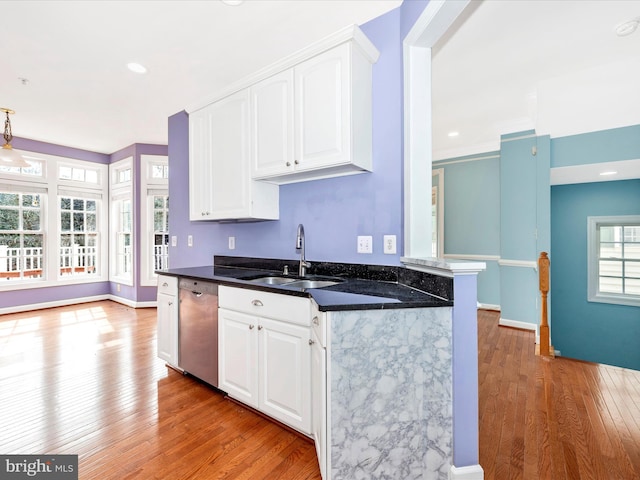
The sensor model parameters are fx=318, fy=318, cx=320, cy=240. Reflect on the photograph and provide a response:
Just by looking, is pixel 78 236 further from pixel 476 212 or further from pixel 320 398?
pixel 476 212

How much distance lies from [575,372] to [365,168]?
2.69 metres

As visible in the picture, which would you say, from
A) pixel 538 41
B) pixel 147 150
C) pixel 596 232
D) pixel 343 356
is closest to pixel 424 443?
pixel 343 356

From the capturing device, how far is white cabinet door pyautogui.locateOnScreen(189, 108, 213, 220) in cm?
297

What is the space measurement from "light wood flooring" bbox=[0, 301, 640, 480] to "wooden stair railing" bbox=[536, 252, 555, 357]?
143mm

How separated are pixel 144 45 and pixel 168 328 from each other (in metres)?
2.40

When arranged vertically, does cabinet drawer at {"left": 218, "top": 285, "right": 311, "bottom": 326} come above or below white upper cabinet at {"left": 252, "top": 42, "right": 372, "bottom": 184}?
below

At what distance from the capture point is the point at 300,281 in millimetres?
2463

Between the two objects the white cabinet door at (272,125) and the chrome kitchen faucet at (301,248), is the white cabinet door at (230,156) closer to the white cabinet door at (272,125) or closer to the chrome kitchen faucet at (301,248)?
the white cabinet door at (272,125)

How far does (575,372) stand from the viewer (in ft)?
9.39

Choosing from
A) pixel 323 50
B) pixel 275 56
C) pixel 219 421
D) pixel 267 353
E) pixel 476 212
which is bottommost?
pixel 219 421

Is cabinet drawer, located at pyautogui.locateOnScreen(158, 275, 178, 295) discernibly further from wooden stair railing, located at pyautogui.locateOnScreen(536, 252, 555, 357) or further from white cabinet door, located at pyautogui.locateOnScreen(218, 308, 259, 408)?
wooden stair railing, located at pyautogui.locateOnScreen(536, 252, 555, 357)

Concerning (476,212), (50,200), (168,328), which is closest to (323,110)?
(168,328)

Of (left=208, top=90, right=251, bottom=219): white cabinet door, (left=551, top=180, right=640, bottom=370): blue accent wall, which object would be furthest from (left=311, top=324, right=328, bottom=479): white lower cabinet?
(left=551, top=180, right=640, bottom=370): blue accent wall

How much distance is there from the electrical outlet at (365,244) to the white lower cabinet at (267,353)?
69cm
